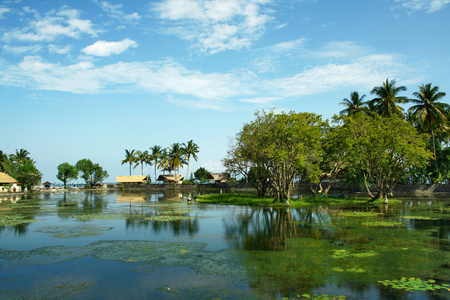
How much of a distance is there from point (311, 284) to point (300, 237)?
26.6ft

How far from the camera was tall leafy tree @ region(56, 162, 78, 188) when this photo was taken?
11444 cm

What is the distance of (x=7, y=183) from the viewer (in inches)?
3145

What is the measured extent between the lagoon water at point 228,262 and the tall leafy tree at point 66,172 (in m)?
100

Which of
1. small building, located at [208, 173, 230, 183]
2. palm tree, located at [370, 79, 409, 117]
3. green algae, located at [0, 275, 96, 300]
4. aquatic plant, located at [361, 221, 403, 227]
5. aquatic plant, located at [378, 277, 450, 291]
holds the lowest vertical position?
aquatic plant, located at [361, 221, 403, 227]

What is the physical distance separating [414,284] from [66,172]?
12106 centimetres

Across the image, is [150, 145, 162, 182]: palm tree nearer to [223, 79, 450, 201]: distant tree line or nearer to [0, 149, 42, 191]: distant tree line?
[0, 149, 42, 191]: distant tree line

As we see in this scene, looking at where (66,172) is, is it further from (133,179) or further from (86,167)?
(133,179)

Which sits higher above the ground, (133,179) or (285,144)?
(285,144)

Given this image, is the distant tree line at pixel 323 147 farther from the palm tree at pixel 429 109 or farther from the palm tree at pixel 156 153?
the palm tree at pixel 156 153

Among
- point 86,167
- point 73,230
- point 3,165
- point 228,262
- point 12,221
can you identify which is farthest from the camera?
point 86,167

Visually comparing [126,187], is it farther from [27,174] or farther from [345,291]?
[345,291]

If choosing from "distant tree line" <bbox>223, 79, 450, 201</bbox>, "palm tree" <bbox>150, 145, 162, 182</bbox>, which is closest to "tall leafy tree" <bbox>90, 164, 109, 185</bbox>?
"palm tree" <bbox>150, 145, 162, 182</bbox>

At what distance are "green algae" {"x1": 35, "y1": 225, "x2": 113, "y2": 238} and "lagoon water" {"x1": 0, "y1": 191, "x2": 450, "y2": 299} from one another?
68mm

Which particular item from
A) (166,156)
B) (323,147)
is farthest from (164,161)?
(323,147)
